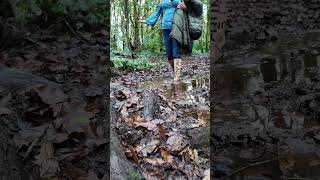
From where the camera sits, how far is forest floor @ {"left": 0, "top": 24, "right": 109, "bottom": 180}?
1480 mm

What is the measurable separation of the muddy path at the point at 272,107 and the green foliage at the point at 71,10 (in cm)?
47

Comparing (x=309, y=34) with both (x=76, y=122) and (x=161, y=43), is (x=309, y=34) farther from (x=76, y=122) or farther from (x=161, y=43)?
(x=161, y=43)

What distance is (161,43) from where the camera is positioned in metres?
11.5

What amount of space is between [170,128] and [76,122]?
175 centimetres

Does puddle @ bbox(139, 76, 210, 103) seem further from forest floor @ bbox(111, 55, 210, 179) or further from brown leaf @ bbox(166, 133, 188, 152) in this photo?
brown leaf @ bbox(166, 133, 188, 152)

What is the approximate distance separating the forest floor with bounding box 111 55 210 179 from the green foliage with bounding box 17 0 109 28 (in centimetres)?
110

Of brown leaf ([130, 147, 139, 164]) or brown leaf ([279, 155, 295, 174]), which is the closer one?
brown leaf ([279, 155, 295, 174])

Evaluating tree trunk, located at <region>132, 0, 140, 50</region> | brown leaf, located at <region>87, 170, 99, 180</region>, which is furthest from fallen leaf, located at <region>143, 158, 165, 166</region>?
tree trunk, located at <region>132, 0, 140, 50</region>

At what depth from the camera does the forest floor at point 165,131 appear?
254cm

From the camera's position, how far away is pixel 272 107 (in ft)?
5.07

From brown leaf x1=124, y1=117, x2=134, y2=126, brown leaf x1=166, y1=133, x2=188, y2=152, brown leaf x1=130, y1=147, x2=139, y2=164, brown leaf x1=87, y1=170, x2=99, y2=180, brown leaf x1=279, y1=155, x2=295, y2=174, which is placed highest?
brown leaf x1=279, y1=155, x2=295, y2=174

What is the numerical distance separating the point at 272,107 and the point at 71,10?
2.67 ft

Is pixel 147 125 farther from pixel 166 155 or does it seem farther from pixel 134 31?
pixel 134 31

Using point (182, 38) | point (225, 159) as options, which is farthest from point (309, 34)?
point (182, 38)
